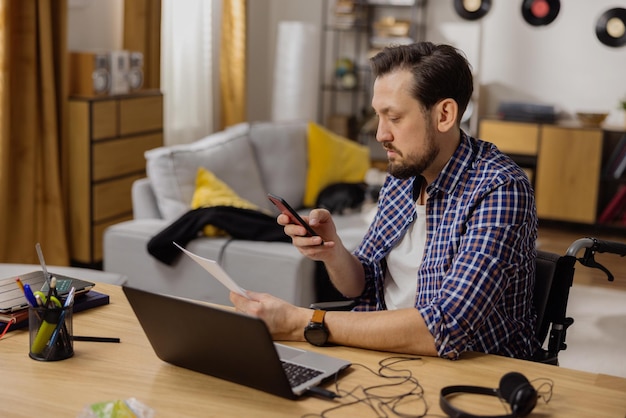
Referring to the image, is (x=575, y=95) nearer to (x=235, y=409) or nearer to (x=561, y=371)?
(x=561, y=371)

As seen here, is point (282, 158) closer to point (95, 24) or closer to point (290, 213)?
point (95, 24)

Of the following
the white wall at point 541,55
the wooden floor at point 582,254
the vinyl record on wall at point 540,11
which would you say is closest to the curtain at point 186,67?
the white wall at point 541,55

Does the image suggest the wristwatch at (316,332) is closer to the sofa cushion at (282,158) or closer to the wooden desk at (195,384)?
the wooden desk at (195,384)

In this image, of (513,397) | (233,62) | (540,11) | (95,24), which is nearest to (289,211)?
(513,397)

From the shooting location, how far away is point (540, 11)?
6.11 m

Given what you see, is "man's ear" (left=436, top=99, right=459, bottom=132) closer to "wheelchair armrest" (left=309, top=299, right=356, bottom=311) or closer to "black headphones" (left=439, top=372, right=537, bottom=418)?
"wheelchair armrest" (left=309, top=299, right=356, bottom=311)

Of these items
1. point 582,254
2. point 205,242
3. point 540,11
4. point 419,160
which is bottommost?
point 582,254

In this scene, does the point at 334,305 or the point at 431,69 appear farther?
the point at 334,305

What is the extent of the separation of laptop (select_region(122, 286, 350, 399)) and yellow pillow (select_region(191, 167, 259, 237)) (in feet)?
6.47

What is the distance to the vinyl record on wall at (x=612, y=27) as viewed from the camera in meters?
5.94

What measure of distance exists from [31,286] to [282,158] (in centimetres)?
275

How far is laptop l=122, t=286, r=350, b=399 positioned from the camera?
4.32 feet

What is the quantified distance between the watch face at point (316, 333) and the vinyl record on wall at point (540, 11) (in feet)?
16.7

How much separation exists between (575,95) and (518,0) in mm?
851
